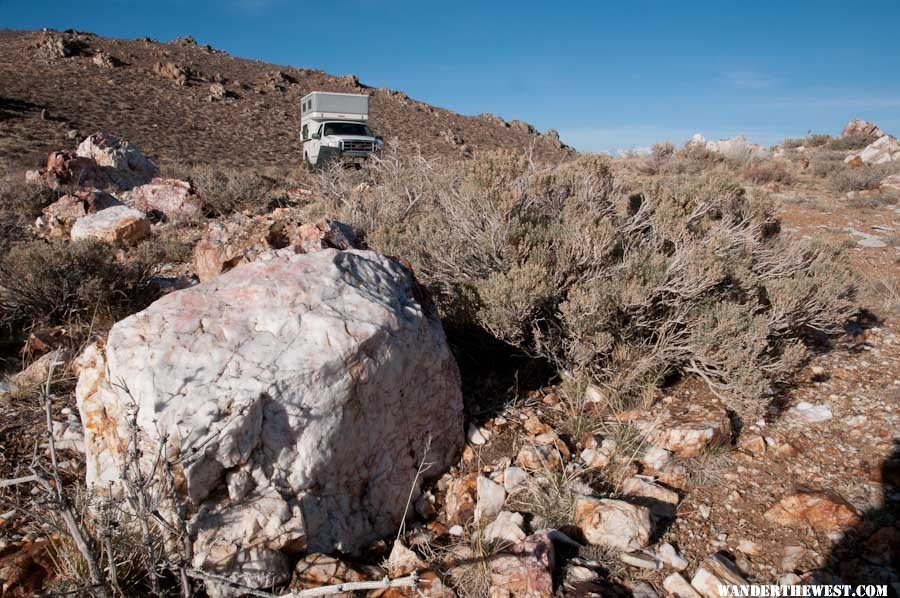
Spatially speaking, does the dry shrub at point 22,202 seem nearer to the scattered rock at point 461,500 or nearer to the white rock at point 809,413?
the scattered rock at point 461,500

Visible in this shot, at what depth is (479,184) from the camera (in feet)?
11.8

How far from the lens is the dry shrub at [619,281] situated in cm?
299

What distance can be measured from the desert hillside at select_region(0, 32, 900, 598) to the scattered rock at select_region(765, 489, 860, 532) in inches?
0.4

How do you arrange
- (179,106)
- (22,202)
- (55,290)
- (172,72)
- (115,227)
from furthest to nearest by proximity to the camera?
(172,72) < (179,106) < (22,202) < (115,227) < (55,290)

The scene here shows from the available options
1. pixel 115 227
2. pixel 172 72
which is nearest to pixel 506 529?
pixel 115 227

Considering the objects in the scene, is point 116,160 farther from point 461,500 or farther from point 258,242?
point 461,500

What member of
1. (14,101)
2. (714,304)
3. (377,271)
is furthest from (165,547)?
(14,101)

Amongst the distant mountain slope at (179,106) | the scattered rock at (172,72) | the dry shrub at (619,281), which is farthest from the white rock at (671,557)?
the scattered rock at (172,72)

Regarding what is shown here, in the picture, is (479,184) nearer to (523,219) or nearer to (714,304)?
(523,219)

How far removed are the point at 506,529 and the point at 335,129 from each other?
15546mm

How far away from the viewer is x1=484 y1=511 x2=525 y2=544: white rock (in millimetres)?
2074

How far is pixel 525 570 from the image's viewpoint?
1844mm

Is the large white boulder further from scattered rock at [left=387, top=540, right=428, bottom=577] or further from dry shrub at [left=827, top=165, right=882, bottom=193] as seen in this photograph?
dry shrub at [left=827, top=165, right=882, bottom=193]

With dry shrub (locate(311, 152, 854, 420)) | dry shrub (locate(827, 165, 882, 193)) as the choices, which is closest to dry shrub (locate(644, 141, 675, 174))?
dry shrub (locate(827, 165, 882, 193))
